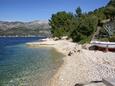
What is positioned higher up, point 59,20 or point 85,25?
point 59,20

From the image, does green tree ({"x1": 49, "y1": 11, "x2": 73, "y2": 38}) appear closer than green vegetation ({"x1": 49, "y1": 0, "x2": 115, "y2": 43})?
No

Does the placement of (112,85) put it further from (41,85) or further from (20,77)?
(20,77)

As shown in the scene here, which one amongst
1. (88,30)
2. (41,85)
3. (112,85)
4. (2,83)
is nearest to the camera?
(112,85)

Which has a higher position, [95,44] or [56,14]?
[56,14]

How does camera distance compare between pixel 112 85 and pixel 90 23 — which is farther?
pixel 90 23

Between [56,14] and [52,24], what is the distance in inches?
206

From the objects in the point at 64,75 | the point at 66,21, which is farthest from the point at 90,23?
the point at 66,21

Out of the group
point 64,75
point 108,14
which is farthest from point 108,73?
point 108,14

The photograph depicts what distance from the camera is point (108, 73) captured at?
69.1 ft

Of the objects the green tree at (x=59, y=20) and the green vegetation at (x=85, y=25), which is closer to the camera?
the green vegetation at (x=85, y=25)

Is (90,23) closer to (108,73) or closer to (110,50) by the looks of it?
(110,50)

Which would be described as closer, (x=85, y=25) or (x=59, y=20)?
(x=85, y=25)

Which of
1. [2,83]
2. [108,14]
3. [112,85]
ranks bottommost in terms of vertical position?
[2,83]

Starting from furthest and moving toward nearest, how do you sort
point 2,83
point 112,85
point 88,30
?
point 88,30 < point 2,83 < point 112,85
